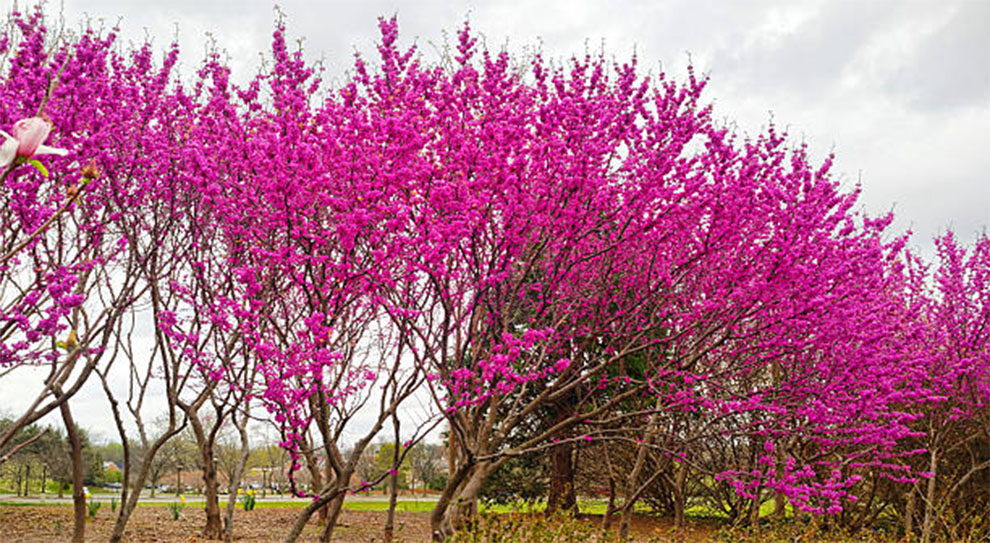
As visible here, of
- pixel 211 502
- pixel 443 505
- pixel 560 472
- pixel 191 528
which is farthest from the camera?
pixel 560 472

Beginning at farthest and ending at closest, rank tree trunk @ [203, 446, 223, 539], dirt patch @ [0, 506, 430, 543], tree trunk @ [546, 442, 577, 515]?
1. tree trunk @ [546, 442, 577, 515]
2. dirt patch @ [0, 506, 430, 543]
3. tree trunk @ [203, 446, 223, 539]

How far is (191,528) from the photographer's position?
37.2 feet

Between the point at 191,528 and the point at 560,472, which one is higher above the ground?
the point at 560,472

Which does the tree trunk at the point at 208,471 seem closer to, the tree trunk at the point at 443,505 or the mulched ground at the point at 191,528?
the mulched ground at the point at 191,528

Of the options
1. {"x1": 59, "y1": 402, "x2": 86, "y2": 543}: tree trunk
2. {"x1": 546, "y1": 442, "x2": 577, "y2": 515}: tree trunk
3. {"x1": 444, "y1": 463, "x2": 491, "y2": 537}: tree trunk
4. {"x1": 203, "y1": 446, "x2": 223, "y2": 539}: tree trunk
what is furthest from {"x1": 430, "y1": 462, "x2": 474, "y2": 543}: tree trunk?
{"x1": 546, "y1": 442, "x2": 577, "y2": 515}: tree trunk

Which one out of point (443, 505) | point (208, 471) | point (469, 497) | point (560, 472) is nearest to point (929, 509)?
point (560, 472)

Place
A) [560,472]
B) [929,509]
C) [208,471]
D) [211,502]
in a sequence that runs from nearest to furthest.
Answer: [208,471] → [211,502] → [929,509] → [560,472]

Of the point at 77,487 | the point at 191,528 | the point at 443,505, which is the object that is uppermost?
the point at 77,487

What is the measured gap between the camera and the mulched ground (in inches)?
391

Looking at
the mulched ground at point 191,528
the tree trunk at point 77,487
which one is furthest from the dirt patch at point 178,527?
the tree trunk at point 77,487

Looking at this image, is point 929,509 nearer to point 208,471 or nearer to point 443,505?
point 443,505

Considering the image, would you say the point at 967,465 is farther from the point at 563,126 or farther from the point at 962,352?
the point at 563,126

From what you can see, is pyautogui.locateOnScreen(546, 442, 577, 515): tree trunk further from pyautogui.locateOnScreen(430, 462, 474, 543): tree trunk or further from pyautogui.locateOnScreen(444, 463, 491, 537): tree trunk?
pyautogui.locateOnScreen(430, 462, 474, 543): tree trunk

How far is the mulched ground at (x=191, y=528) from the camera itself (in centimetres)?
993
